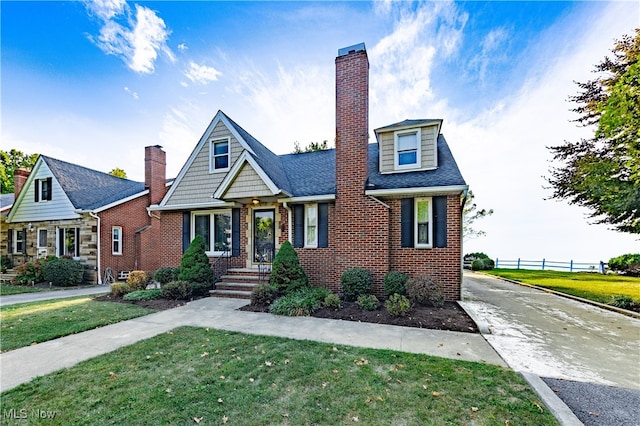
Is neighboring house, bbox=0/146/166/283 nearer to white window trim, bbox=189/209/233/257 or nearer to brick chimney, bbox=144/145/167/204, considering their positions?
brick chimney, bbox=144/145/167/204

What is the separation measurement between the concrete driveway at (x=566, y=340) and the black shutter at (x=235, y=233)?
28.0ft

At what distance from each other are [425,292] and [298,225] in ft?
15.9

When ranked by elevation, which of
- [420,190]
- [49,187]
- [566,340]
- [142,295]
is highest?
[49,187]

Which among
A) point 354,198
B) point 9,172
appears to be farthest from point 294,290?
point 9,172

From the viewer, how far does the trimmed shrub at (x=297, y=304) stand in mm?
7125

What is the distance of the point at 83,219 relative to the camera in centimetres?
1437

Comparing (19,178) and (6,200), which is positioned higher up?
(19,178)


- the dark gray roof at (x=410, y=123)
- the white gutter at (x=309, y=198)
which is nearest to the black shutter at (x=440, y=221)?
the dark gray roof at (x=410, y=123)

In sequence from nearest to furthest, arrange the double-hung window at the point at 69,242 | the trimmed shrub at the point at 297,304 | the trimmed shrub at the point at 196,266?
1. the trimmed shrub at the point at 297,304
2. the trimmed shrub at the point at 196,266
3. the double-hung window at the point at 69,242

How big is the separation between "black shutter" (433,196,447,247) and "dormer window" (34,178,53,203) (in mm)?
19908

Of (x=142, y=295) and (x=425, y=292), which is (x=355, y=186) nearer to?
(x=425, y=292)

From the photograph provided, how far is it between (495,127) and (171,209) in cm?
1488

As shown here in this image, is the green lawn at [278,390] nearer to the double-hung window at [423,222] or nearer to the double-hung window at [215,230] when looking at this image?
the double-hung window at [423,222]

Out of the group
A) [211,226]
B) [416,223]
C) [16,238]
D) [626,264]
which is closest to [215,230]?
[211,226]
